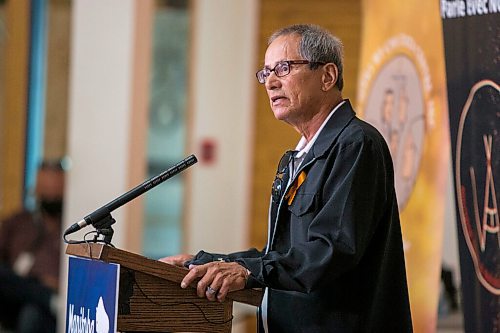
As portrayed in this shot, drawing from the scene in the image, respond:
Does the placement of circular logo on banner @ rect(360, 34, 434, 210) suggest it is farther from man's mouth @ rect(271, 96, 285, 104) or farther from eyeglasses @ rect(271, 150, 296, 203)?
man's mouth @ rect(271, 96, 285, 104)

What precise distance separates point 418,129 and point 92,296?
5.14 ft

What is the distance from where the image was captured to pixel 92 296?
239cm

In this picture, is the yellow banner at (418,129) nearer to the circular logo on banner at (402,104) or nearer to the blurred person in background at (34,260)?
the circular logo on banner at (402,104)

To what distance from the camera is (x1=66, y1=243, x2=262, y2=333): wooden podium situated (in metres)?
2.28

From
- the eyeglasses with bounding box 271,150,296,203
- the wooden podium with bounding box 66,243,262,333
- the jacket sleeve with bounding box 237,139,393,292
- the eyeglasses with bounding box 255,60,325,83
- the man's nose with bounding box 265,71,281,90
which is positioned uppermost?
the eyeglasses with bounding box 255,60,325,83

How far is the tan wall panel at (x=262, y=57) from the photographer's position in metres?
7.61

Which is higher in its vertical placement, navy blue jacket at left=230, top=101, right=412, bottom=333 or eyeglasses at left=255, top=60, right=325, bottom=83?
eyeglasses at left=255, top=60, right=325, bottom=83

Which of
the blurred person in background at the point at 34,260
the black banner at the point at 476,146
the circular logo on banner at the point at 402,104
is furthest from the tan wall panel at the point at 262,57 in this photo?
the black banner at the point at 476,146

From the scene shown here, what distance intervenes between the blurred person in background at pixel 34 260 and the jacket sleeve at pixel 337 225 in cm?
324

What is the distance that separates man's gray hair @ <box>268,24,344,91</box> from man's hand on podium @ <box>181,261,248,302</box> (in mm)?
546

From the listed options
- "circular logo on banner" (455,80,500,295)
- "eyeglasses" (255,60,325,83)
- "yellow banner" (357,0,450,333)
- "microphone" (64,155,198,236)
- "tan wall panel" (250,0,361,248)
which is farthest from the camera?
"tan wall panel" (250,0,361,248)

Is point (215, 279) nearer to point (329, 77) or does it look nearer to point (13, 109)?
point (329, 77)

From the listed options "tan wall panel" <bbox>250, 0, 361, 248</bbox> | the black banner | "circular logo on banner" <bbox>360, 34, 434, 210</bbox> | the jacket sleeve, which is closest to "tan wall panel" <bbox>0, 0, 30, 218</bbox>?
"tan wall panel" <bbox>250, 0, 361, 248</bbox>

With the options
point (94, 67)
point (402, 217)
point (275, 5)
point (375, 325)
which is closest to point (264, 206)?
point (275, 5)
